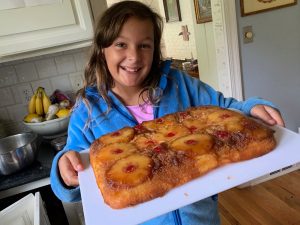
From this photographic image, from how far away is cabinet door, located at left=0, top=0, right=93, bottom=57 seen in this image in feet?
Result: 3.98

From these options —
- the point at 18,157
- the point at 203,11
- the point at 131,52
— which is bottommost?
the point at 18,157

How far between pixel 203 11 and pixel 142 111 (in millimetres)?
1999

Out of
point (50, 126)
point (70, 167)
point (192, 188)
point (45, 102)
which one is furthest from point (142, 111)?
point (45, 102)

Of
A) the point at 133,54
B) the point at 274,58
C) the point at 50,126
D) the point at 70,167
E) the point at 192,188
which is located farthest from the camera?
the point at 274,58

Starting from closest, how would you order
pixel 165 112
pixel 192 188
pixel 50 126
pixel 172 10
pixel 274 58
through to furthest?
pixel 192 188 < pixel 165 112 < pixel 50 126 < pixel 274 58 < pixel 172 10

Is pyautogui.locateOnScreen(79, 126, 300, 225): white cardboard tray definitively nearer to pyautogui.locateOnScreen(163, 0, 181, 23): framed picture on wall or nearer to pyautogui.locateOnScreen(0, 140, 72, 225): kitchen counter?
pyautogui.locateOnScreen(0, 140, 72, 225): kitchen counter

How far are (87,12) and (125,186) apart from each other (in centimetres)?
95

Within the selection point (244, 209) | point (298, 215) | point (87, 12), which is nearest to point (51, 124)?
point (87, 12)

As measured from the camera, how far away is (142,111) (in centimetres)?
104

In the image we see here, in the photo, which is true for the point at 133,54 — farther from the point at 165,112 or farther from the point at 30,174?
the point at 30,174

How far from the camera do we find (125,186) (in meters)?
0.61

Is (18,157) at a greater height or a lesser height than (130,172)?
lesser

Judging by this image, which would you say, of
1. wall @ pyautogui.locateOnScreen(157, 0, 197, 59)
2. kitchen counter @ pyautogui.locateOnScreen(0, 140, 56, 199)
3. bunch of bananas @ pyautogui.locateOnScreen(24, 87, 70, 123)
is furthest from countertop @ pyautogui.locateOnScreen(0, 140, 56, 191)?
wall @ pyautogui.locateOnScreen(157, 0, 197, 59)

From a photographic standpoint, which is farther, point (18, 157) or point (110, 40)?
point (18, 157)
